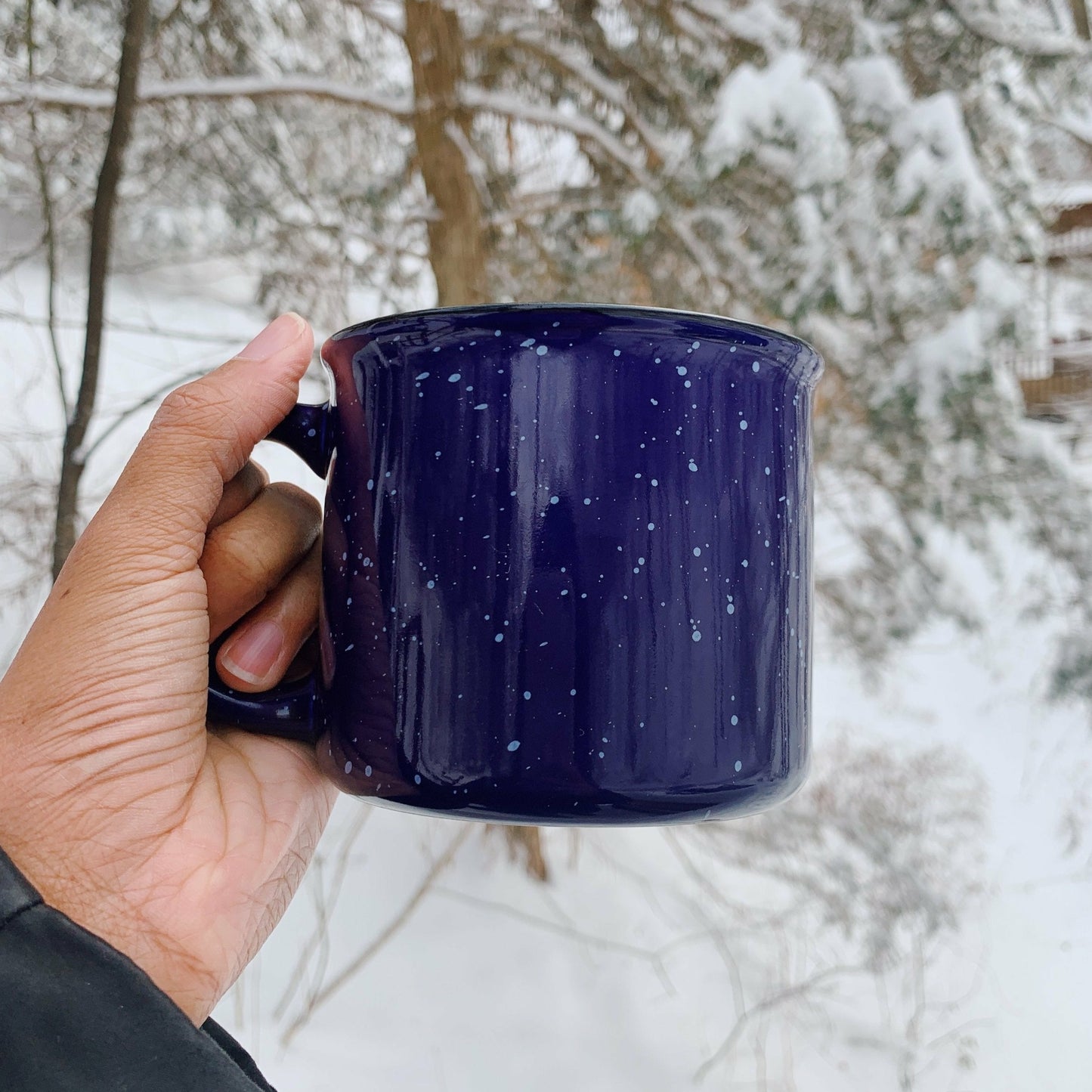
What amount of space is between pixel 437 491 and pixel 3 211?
145 centimetres

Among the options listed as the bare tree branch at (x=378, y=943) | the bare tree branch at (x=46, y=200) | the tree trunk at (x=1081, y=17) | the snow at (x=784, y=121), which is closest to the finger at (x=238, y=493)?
the bare tree branch at (x=46, y=200)

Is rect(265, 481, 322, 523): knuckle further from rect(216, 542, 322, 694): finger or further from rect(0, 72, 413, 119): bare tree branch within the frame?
rect(0, 72, 413, 119): bare tree branch

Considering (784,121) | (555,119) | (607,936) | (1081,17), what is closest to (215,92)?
(555,119)

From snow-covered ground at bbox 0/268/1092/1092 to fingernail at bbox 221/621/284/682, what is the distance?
3.30ft

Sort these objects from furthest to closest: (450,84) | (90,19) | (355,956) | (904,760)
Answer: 1. (904,760)
2. (355,956)
3. (450,84)
4. (90,19)

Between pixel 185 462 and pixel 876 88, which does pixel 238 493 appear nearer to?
pixel 185 462

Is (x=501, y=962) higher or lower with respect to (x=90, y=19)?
lower

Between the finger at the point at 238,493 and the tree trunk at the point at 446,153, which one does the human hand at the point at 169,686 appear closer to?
the finger at the point at 238,493

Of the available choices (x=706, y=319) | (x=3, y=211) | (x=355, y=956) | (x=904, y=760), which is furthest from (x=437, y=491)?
(x=904, y=760)

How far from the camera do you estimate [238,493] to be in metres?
0.76

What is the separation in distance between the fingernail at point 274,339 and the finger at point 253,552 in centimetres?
12

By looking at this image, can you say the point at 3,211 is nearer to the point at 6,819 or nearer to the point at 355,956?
the point at 6,819

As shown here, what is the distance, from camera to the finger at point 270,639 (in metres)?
0.71

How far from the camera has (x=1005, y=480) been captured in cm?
170
